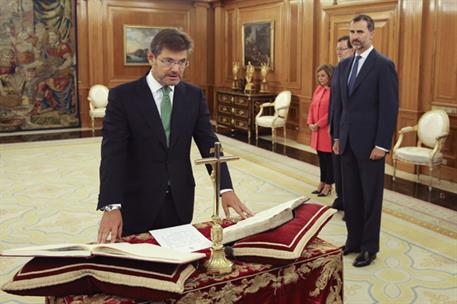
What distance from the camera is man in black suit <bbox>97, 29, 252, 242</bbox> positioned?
7.82ft

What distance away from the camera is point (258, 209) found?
5.77m

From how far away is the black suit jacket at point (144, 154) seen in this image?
242cm

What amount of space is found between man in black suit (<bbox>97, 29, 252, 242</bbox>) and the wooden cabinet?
25.4 ft

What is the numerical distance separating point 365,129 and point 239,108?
22.6 feet

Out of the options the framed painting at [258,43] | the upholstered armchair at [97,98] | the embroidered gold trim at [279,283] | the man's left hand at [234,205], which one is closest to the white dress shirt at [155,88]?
the man's left hand at [234,205]

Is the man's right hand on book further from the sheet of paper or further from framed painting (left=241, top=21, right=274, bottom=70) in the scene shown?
framed painting (left=241, top=21, right=274, bottom=70)

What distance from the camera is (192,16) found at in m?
12.9

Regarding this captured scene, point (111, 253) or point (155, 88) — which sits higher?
point (155, 88)

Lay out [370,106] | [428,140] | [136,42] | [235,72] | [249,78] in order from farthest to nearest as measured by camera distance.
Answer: [136,42] < [235,72] < [249,78] < [428,140] < [370,106]

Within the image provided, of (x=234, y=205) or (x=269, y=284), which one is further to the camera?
(x=234, y=205)

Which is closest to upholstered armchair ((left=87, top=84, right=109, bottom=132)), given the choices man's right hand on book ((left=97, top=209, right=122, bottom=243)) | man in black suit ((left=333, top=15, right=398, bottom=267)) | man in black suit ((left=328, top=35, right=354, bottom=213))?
man in black suit ((left=328, top=35, right=354, bottom=213))

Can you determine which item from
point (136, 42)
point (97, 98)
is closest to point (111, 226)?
point (97, 98)

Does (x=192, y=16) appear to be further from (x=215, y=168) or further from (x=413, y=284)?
(x=215, y=168)

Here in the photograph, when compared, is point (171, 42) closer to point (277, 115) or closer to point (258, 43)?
point (277, 115)
